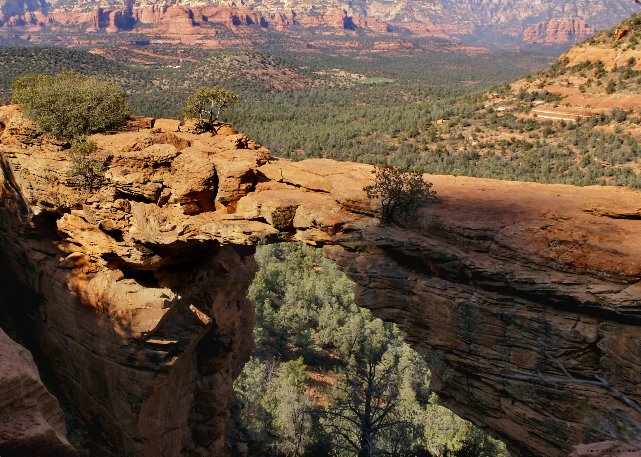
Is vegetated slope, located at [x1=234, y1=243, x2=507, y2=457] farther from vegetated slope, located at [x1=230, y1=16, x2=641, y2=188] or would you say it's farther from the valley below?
vegetated slope, located at [x1=230, y1=16, x2=641, y2=188]

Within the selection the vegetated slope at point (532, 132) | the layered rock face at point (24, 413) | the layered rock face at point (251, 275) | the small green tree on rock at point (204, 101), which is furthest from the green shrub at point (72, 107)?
the vegetated slope at point (532, 132)

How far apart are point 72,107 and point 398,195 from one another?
28.4 feet

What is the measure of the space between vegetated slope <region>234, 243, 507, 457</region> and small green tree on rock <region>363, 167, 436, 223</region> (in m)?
2.89

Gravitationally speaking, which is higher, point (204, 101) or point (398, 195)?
point (204, 101)

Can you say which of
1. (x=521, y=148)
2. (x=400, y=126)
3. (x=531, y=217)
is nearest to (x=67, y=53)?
(x=400, y=126)

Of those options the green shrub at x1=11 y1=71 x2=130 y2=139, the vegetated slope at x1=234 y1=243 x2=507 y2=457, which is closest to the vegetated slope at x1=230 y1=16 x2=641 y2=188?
the vegetated slope at x1=234 y1=243 x2=507 y2=457

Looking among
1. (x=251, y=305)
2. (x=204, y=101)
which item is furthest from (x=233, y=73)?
(x=251, y=305)

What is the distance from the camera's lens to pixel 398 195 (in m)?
8.63

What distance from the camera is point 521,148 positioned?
31875 millimetres

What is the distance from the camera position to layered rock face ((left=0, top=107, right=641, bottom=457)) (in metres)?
6.76

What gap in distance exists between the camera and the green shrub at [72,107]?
35.3 feet

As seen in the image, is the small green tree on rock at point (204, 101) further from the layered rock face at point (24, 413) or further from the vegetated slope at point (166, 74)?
the vegetated slope at point (166, 74)

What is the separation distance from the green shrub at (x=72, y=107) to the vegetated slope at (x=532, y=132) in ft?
74.3

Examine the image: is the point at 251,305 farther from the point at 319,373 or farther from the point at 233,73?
the point at 233,73
